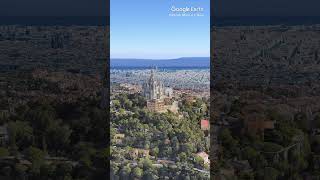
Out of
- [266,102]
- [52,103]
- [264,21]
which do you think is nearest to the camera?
[52,103]

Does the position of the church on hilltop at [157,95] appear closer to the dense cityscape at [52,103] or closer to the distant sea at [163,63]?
the distant sea at [163,63]

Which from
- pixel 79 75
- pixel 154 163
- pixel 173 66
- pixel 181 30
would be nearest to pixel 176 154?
pixel 154 163

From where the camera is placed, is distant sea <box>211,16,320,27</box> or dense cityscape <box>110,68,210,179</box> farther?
distant sea <box>211,16,320,27</box>

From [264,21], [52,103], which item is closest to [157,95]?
[52,103]

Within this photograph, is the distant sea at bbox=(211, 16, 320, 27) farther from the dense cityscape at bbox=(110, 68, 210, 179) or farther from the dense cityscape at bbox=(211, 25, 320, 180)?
the dense cityscape at bbox=(110, 68, 210, 179)

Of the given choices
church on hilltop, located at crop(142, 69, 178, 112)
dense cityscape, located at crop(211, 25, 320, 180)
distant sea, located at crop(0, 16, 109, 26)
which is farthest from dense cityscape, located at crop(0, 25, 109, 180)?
dense cityscape, located at crop(211, 25, 320, 180)

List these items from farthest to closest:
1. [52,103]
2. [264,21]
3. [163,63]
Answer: [264,21] < [52,103] < [163,63]

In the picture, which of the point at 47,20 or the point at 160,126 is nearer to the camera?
the point at 160,126

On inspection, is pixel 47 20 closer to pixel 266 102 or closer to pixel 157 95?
pixel 157 95

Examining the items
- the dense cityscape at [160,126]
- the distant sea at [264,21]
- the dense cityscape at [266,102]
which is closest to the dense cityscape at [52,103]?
the dense cityscape at [160,126]

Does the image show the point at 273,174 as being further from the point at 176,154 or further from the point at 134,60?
the point at 134,60
